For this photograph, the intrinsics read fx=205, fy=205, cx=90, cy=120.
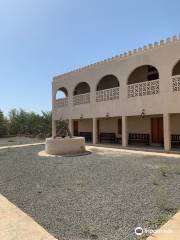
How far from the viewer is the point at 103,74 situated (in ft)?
54.2

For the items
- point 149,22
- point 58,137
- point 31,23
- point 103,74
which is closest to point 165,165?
point 58,137

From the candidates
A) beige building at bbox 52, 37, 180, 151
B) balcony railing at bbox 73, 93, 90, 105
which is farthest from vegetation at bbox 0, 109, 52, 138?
balcony railing at bbox 73, 93, 90, 105

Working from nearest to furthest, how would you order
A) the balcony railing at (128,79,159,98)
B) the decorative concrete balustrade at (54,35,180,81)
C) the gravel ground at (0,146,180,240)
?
the gravel ground at (0,146,180,240) → the decorative concrete balustrade at (54,35,180,81) → the balcony railing at (128,79,159,98)

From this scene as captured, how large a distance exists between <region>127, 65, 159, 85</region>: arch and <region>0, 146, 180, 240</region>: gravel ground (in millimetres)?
9126

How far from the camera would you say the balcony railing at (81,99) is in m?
18.1

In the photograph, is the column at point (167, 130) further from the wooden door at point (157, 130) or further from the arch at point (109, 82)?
the arch at point (109, 82)

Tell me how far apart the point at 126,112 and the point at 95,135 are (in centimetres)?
384

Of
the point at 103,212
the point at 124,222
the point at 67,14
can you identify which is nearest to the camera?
the point at 124,222

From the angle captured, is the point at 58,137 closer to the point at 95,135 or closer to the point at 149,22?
the point at 95,135

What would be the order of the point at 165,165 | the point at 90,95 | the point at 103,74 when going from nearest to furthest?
the point at 165,165 → the point at 103,74 → the point at 90,95

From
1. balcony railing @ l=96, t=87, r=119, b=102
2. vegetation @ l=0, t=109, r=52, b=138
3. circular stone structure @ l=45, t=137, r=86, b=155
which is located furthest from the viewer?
vegetation @ l=0, t=109, r=52, b=138

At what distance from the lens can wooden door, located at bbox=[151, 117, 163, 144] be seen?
52.4ft

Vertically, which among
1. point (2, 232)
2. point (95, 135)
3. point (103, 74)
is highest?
point (103, 74)

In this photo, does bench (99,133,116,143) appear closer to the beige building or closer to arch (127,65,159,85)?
the beige building
